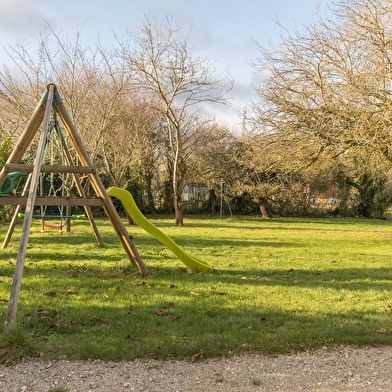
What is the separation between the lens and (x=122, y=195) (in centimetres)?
759

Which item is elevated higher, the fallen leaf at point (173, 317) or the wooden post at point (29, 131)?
the wooden post at point (29, 131)

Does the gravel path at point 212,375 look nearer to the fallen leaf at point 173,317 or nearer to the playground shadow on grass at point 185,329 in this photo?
the playground shadow on grass at point 185,329

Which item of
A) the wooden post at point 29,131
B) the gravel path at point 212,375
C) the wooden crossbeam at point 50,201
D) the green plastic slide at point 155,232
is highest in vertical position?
the wooden post at point 29,131

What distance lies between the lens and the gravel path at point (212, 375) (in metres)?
3.28

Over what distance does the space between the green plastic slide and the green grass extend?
23 cm

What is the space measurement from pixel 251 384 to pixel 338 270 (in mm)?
5416

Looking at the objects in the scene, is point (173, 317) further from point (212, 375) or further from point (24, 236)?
point (24, 236)

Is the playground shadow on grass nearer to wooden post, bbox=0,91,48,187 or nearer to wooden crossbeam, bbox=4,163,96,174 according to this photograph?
wooden crossbeam, bbox=4,163,96,174

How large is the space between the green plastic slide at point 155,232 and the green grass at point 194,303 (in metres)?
0.23

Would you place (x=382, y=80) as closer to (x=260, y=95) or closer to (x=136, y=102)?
(x=260, y=95)

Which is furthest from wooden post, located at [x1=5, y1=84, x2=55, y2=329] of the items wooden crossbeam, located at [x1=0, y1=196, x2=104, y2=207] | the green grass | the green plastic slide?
the green plastic slide

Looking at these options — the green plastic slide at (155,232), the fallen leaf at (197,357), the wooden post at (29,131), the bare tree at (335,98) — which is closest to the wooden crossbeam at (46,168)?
the wooden post at (29,131)

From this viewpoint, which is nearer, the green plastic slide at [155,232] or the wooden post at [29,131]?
the wooden post at [29,131]

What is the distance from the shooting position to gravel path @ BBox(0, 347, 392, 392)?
328 centimetres
